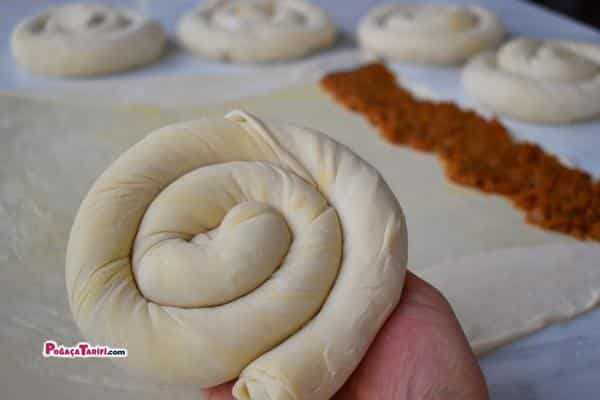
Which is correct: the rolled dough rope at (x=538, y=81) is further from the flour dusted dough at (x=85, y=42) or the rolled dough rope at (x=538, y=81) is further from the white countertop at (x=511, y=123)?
the flour dusted dough at (x=85, y=42)

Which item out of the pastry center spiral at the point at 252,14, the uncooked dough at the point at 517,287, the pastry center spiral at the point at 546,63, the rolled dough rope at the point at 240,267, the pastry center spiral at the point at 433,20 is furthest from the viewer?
the pastry center spiral at the point at 252,14

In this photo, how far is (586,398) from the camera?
1461mm

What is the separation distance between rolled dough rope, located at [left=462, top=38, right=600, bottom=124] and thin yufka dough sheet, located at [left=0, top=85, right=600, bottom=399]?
47cm

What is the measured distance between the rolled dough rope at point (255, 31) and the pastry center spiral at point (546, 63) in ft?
3.02

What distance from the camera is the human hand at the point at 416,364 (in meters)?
1.14

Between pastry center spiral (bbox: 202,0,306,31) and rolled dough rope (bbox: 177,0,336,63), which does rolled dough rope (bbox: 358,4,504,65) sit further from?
pastry center spiral (bbox: 202,0,306,31)

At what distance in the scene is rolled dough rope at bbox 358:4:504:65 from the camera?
113 inches

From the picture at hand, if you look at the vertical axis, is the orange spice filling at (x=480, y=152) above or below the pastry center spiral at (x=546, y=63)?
below

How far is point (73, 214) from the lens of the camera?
1.93 metres

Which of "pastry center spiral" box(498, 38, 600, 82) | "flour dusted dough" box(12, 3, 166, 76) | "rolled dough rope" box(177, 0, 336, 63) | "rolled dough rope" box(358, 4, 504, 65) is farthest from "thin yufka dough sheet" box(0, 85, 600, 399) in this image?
"pastry center spiral" box(498, 38, 600, 82)

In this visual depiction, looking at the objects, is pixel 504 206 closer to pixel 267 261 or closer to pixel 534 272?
pixel 534 272

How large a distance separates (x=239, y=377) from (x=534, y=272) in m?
1.08

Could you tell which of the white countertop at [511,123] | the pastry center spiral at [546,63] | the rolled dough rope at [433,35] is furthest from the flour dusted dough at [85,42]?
the pastry center spiral at [546,63]

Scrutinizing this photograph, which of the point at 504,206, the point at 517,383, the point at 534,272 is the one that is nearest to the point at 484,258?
the point at 534,272
